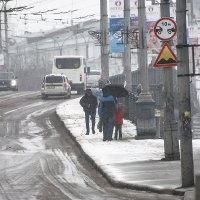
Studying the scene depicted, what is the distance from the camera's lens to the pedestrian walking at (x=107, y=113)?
25.5 metres

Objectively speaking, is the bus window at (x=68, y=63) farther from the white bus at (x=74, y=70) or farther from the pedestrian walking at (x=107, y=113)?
the pedestrian walking at (x=107, y=113)

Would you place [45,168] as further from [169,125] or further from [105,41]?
[105,41]

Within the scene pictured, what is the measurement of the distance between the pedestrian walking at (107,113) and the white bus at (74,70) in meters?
39.0

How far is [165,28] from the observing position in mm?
17484

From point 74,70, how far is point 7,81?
10.8m

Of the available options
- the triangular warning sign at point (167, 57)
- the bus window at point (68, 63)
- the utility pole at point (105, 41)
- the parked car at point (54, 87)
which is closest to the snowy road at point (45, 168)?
the triangular warning sign at point (167, 57)

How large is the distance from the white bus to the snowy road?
2717cm

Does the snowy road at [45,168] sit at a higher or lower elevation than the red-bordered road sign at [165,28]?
lower

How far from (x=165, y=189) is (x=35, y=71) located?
106 m

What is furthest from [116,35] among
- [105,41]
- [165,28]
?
[165,28]

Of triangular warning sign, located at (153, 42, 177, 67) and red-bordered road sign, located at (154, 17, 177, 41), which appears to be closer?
triangular warning sign, located at (153, 42, 177, 67)

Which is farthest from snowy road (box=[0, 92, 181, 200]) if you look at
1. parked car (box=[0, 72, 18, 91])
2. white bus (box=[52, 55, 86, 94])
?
parked car (box=[0, 72, 18, 91])

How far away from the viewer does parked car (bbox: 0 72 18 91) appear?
73.4m

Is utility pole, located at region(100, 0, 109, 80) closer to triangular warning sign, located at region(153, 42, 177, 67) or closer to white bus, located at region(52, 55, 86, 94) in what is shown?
triangular warning sign, located at region(153, 42, 177, 67)
